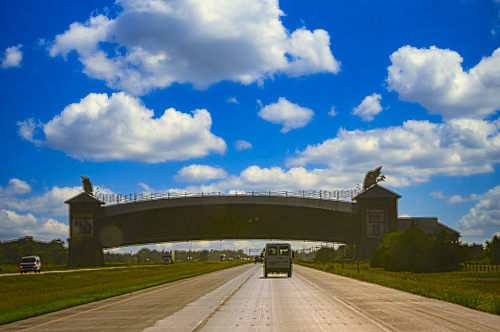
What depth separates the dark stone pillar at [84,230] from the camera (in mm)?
101875

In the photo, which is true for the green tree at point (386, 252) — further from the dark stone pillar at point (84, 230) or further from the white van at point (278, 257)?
the dark stone pillar at point (84, 230)

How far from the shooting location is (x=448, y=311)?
14.7 m

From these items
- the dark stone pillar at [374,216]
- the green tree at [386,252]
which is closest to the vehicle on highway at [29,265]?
the green tree at [386,252]

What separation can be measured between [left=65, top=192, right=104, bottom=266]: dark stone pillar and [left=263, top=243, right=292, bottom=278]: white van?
7268 cm

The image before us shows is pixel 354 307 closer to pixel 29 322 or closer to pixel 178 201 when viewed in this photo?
pixel 29 322

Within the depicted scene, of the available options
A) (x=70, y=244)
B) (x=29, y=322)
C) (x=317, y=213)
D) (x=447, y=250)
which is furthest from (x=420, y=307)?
(x=70, y=244)

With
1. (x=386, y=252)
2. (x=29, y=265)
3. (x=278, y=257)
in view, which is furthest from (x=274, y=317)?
(x=386, y=252)

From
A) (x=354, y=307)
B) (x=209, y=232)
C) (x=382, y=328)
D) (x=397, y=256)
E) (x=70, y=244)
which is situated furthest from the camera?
(x=209, y=232)

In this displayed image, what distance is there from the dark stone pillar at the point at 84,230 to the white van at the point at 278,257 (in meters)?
72.7

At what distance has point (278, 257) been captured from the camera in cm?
3997

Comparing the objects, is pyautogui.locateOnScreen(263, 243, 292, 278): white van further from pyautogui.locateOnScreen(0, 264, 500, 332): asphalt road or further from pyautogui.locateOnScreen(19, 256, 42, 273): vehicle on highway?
pyautogui.locateOnScreen(19, 256, 42, 273): vehicle on highway

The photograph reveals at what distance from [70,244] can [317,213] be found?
55.5m

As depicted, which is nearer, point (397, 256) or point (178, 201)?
point (397, 256)

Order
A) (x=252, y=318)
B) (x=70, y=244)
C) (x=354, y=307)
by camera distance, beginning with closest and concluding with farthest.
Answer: (x=252, y=318)
(x=354, y=307)
(x=70, y=244)
